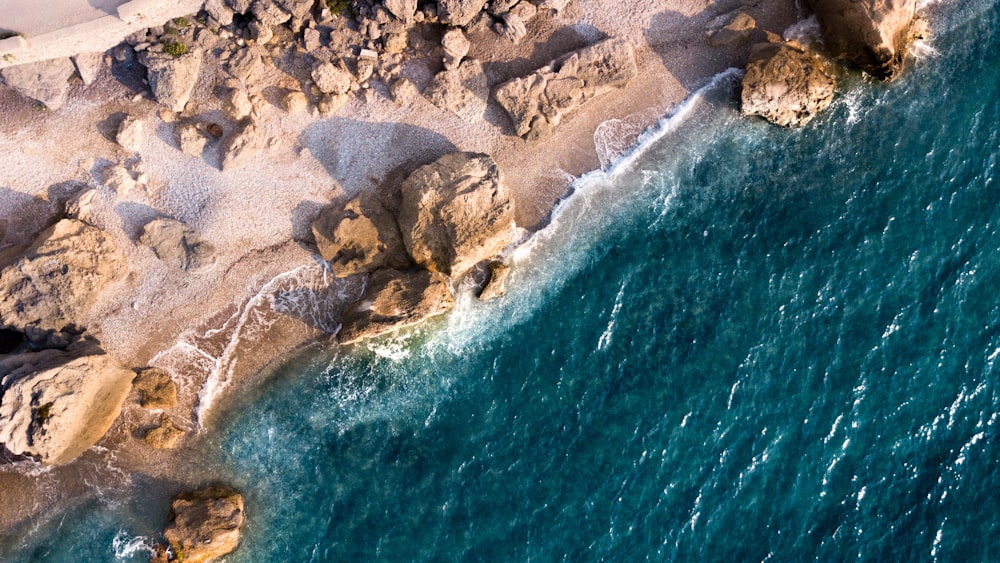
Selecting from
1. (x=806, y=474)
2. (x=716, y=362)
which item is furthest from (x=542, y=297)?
(x=806, y=474)

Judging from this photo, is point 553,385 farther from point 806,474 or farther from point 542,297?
point 806,474

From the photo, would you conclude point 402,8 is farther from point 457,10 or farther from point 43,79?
point 43,79

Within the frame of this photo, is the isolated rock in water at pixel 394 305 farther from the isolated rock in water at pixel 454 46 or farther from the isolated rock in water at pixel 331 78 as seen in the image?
Result: the isolated rock in water at pixel 454 46

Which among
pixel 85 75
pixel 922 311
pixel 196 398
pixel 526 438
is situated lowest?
pixel 922 311

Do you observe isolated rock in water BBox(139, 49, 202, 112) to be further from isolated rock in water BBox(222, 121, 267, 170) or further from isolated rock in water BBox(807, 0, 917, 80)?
isolated rock in water BBox(807, 0, 917, 80)

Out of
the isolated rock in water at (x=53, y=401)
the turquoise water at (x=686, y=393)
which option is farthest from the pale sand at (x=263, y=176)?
the turquoise water at (x=686, y=393)

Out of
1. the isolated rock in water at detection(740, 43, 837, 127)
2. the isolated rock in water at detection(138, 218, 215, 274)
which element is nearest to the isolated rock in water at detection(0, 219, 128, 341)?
the isolated rock in water at detection(138, 218, 215, 274)

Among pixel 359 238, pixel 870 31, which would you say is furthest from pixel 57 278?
pixel 870 31
